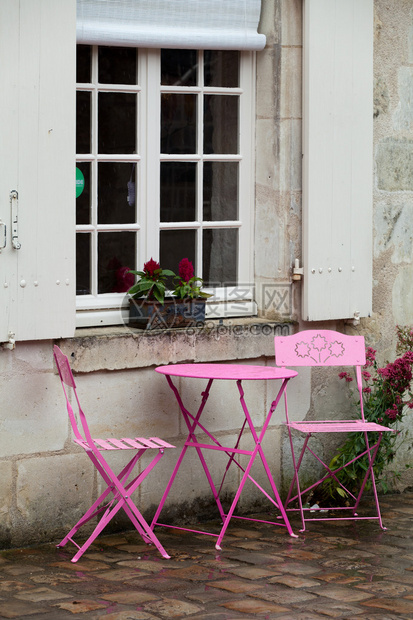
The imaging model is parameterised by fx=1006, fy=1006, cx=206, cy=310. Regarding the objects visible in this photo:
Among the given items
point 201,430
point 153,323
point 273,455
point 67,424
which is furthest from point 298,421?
point 67,424

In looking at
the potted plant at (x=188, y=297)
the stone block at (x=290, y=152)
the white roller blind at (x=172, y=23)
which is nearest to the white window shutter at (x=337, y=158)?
A: the stone block at (x=290, y=152)

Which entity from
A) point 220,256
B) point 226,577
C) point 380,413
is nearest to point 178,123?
point 220,256

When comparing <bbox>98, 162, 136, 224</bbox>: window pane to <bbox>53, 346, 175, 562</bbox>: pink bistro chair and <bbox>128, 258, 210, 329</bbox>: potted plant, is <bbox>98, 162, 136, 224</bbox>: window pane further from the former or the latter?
<bbox>53, 346, 175, 562</bbox>: pink bistro chair

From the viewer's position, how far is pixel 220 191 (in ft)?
17.9

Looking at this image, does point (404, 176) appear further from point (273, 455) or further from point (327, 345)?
point (273, 455)

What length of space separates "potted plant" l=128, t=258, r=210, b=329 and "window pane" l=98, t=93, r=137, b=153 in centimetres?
61

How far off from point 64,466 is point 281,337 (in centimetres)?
126

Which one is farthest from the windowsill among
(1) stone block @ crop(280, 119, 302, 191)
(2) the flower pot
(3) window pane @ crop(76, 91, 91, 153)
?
(3) window pane @ crop(76, 91, 91, 153)

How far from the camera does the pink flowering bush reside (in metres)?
5.31

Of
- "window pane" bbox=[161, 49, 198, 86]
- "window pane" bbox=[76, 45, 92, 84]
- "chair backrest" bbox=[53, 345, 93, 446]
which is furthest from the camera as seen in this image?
"window pane" bbox=[161, 49, 198, 86]

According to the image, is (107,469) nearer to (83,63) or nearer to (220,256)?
(220,256)

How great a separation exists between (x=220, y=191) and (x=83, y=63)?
101cm

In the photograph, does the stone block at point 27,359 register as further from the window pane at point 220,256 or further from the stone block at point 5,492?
the window pane at point 220,256

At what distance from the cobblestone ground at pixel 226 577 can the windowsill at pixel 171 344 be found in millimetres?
852
